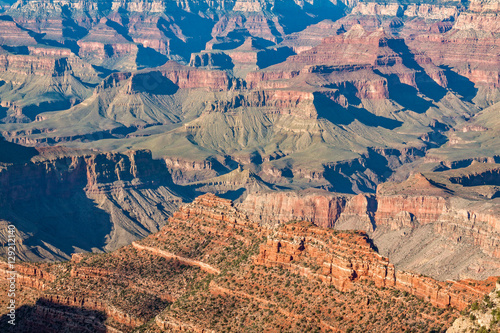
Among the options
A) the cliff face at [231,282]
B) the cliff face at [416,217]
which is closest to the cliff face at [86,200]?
the cliff face at [416,217]

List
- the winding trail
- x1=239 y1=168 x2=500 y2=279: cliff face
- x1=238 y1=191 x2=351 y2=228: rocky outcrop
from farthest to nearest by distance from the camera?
x1=238 y1=191 x2=351 y2=228: rocky outcrop → x1=239 y1=168 x2=500 y2=279: cliff face → the winding trail

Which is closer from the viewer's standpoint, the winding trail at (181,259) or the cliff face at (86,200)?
the winding trail at (181,259)

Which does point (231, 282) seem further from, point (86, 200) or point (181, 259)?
point (86, 200)

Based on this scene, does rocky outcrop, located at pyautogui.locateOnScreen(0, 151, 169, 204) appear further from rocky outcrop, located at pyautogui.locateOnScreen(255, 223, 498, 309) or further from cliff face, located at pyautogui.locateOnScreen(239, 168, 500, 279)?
rocky outcrop, located at pyautogui.locateOnScreen(255, 223, 498, 309)

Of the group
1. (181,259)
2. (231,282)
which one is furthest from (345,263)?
(181,259)

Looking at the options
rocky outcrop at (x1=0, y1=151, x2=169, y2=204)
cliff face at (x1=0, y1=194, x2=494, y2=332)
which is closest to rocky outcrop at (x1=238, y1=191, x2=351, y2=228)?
rocky outcrop at (x1=0, y1=151, x2=169, y2=204)

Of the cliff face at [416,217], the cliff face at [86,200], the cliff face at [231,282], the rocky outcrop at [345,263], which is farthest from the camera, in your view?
the cliff face at [86,200]

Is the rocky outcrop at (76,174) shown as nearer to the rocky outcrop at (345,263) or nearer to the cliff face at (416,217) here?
the cliff face at (416,217)

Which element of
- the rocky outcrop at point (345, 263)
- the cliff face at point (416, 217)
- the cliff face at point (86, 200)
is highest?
the rocky outcrop at point (345, 263)
